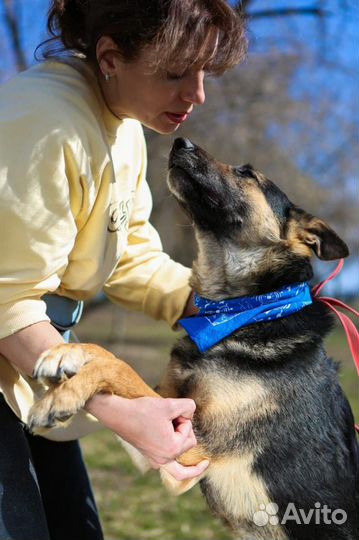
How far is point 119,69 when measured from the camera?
2553 mm

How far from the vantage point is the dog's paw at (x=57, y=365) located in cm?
222

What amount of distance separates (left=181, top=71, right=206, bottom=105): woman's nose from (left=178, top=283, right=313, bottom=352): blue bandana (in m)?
0.89

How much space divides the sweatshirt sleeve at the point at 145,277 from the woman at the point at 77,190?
12.7 inches

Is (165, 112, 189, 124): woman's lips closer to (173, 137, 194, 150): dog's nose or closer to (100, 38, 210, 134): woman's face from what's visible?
(100, 38, 210, 134): woman's face

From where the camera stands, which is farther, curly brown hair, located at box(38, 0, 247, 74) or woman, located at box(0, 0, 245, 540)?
curly brown hair, located at box(38, 0, 247, 74)

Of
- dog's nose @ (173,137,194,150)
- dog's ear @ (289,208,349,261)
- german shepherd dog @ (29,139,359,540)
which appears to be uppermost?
dog's nose @ (173,137,194,150)

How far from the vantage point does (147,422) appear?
86.0 inches

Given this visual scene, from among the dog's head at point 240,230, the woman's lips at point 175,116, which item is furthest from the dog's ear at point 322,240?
the woman's lips at point 175,116

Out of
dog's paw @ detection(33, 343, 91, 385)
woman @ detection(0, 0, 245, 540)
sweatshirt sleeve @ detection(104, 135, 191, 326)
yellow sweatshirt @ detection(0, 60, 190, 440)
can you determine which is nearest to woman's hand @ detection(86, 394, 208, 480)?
woman @ detection(0, 0, 245, 540)

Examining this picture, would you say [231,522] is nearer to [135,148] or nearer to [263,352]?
[263,352]

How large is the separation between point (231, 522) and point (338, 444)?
1.83 ft

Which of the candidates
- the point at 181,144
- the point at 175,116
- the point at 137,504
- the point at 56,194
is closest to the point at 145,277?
the point at 181,144

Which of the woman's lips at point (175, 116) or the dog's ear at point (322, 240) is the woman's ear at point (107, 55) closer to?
the woman's lips at point (175, 116)

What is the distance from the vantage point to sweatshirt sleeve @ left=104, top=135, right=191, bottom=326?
3174 millimetres
